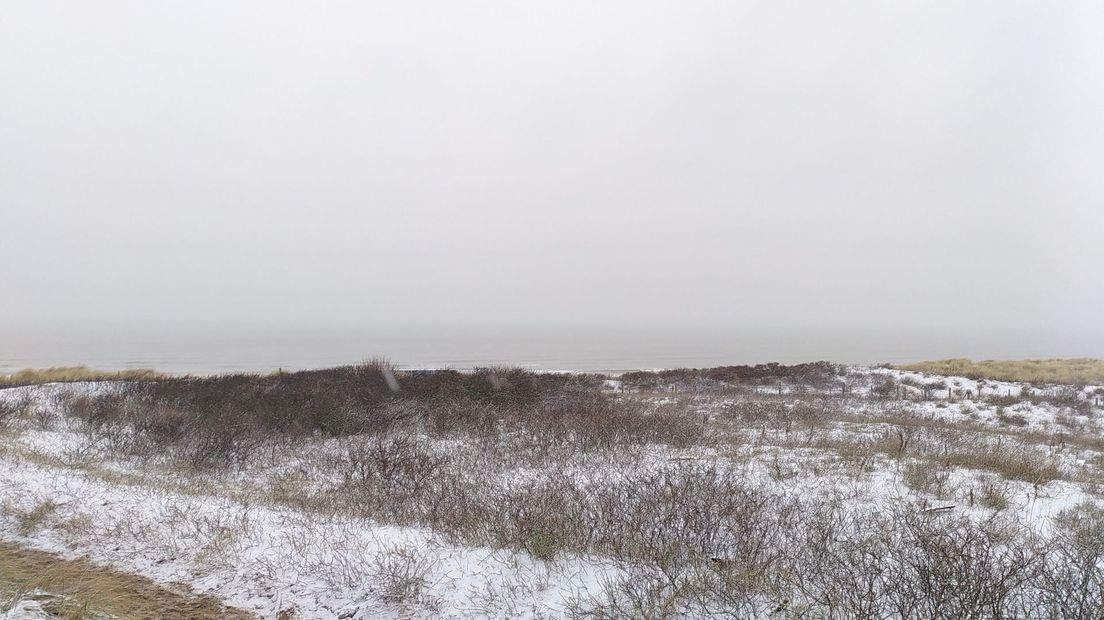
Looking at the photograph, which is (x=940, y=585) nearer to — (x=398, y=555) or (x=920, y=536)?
(x=920, y=536)

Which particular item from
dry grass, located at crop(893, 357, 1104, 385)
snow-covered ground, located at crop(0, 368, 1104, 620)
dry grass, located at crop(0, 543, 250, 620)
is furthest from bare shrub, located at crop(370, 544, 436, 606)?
dry grass, located at crop(893, 357, 1104, 385)

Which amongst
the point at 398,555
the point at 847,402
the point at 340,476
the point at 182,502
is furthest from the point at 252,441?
the point at 847,402

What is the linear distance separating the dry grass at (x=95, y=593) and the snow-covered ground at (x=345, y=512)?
0.17m

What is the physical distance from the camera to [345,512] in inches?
243

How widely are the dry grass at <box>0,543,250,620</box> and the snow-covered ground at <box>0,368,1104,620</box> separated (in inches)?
6.6

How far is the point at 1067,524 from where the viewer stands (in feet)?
17.1

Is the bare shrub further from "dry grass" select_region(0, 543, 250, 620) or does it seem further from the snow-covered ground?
"dry grass" select_region(0, 543, 250, 620)

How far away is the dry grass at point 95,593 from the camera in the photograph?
384cm

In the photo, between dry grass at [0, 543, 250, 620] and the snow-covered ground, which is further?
the snow-covered ground

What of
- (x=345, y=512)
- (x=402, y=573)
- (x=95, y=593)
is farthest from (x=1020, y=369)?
(x=95, y=593)

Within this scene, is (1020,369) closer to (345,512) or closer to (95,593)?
(345,512)

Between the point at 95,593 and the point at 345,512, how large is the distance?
93.6 inches

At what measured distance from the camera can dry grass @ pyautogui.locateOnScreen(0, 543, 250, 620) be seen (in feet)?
12.6

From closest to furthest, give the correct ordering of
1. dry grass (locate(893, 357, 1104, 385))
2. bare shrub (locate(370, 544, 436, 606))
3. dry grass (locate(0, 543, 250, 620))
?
dry grass (locate(0, 543, 250, 620)), bare shrub (locate(370, 544, 436, 606)), dry grass (locate(893, 357, 1104, 385))
